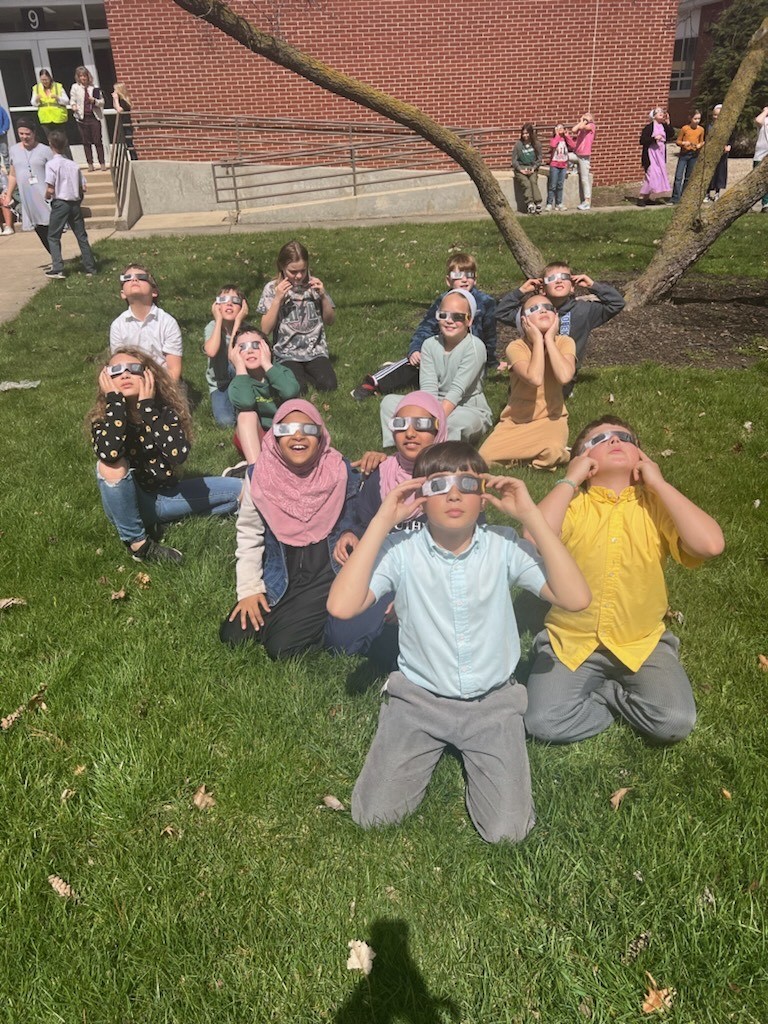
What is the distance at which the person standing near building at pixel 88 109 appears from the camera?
18781 millimetres

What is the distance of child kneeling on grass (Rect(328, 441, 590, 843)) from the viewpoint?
2893mm

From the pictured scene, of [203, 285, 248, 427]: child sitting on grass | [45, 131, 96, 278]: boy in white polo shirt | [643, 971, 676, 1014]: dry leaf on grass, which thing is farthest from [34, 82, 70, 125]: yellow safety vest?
[643, 971, 676, 1014]: dry leaf on grass

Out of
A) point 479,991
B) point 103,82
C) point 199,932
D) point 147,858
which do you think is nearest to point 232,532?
point 147,858

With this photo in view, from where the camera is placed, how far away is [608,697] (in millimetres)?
3463

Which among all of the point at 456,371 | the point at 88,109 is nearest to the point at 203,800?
the point at 456,371

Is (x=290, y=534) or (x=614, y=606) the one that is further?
(x=290, y=534)

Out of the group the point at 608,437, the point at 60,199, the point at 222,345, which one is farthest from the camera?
the point at 60,199

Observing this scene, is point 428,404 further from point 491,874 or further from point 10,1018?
point 10,1018

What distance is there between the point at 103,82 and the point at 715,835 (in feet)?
86.9

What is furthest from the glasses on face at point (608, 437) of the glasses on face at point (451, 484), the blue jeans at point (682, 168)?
the blue jeans at point (682, 168)

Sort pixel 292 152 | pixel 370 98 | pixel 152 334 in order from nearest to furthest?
pixel 152 334 < pixel 370 98 < pixel 292 152

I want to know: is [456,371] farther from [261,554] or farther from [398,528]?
[261,554]

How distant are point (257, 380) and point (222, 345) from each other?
80 cm

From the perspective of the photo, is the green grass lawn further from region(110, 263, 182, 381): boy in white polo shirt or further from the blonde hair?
region(110, 263, 182, 381): boy in white polo shirt
